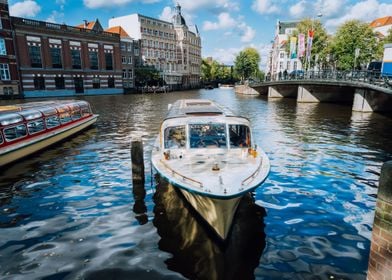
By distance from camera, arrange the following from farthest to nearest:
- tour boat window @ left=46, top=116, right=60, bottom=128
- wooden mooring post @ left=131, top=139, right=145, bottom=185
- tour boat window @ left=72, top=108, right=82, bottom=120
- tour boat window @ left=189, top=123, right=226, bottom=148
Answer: tour boat window @ left=72, top=108, right=82, bottom=120 → tour boat window @ left=46, top=116, right=60, bottom=128 → wooden mooring post @ left=131, top=139, right=145, bottom=185 → tour boat window @ left=189, top=123, right=226, bottom=148

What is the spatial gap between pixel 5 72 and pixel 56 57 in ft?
38.3

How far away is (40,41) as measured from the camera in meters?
59.2

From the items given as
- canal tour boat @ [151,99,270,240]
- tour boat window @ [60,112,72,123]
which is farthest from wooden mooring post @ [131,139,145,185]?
tour boat window @ [60,112,72,123]

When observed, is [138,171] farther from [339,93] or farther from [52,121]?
[339,93]

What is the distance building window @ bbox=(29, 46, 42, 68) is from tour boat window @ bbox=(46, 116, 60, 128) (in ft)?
155

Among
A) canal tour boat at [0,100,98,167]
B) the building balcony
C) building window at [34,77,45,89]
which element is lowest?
canal tour boat at [0,100,98,167]

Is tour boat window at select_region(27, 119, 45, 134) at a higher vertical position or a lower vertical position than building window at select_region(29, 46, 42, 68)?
lower

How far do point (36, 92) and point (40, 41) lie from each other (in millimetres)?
10699

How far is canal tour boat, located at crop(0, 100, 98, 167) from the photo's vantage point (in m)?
14.7

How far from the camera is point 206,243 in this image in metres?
7.66

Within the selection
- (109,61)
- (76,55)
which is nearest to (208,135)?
(76,55)

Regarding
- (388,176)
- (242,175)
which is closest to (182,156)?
(242,175)

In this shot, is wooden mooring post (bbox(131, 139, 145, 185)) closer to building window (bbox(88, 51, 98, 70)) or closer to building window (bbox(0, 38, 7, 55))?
building window (bbox(0, 38, 7, 55))

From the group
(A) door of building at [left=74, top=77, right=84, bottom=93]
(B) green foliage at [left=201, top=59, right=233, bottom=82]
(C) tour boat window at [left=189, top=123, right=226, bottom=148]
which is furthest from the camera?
(B) green foliage at [left=201, top=59, right=233, bottom=82]
